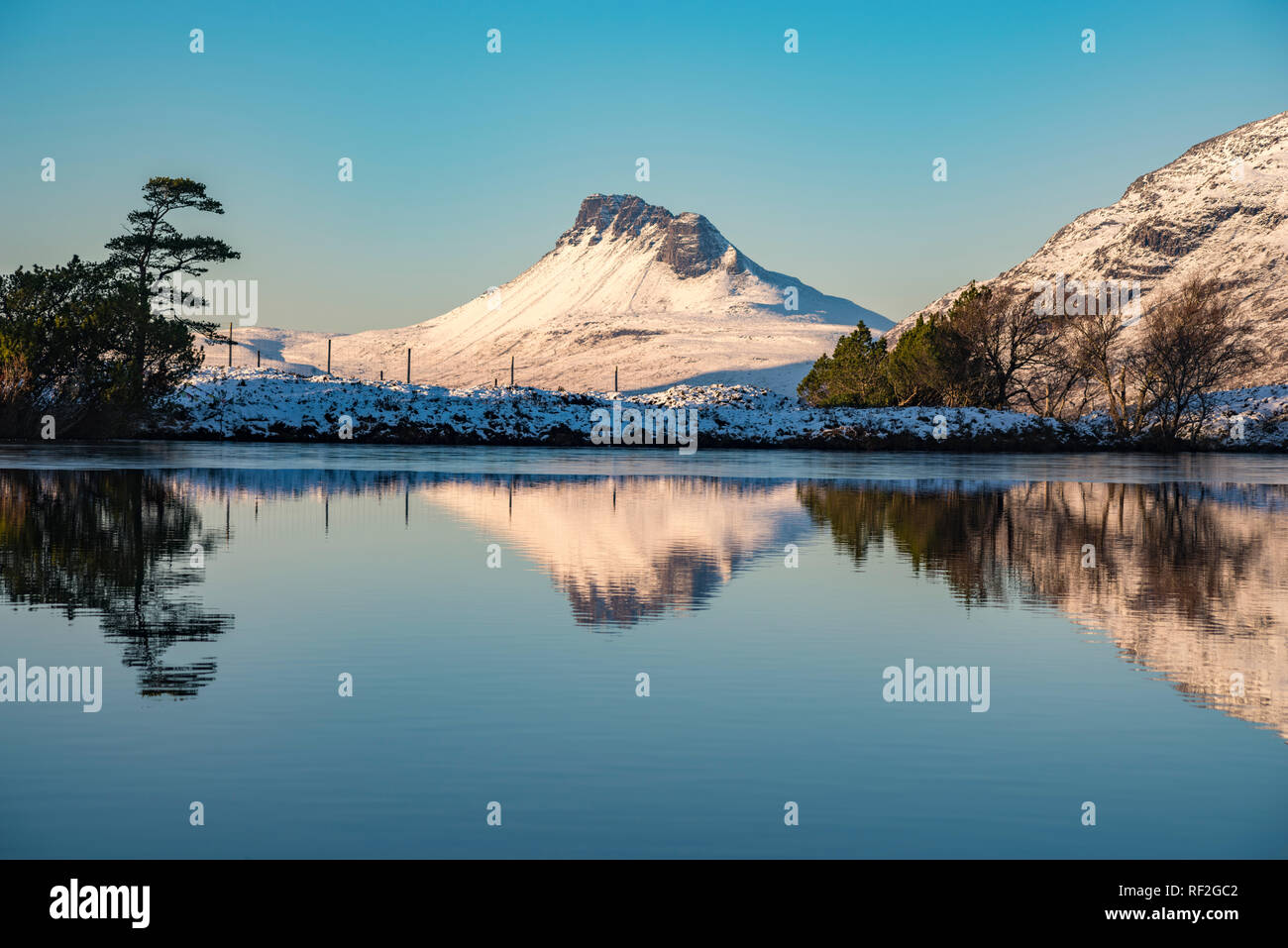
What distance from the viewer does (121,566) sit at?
51.3ft

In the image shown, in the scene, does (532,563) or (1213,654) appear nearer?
(1213,654)

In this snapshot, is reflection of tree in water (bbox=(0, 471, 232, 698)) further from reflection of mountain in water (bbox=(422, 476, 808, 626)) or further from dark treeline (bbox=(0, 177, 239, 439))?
dark treeline (bbox=(0, 177, 239, 439))

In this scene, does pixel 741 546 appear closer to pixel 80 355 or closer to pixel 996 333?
pixel 80 355

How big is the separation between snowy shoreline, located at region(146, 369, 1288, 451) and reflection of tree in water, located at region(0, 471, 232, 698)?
4367 cm

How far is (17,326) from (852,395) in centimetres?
5641

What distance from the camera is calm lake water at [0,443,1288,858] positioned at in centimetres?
646

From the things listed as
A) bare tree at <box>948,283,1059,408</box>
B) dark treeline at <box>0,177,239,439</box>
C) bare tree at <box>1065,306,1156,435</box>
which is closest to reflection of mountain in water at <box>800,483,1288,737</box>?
dark treeline at <box>0,177,239,439</box>

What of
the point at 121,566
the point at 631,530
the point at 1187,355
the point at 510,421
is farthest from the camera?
the point at 1187,355

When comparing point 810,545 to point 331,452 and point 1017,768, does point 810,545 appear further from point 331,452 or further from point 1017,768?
point 331,452

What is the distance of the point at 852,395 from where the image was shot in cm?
9000

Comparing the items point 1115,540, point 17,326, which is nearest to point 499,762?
point 1115,540

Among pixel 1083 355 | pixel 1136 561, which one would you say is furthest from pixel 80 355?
pixel 1083 355

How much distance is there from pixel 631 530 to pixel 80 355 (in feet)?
118

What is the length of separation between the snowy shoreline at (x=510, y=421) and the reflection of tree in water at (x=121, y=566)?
43.7 m
